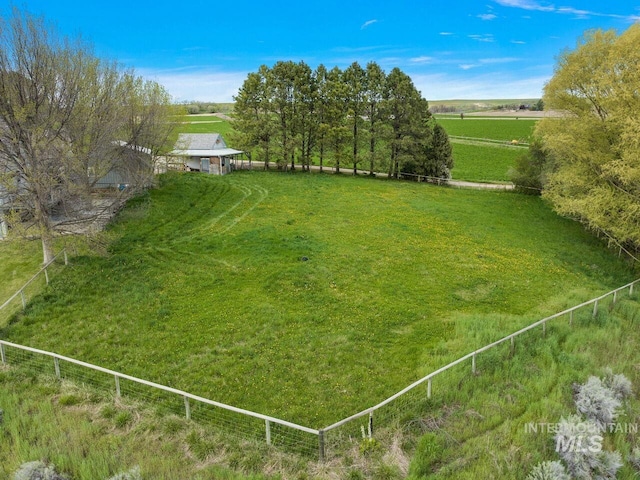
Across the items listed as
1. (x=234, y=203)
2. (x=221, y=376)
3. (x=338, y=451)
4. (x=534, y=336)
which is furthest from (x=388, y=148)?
(x=338, y=451)

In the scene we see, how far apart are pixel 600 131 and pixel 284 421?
82.7 feet

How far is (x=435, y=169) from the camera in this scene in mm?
41594

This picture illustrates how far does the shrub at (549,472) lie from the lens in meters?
7.52

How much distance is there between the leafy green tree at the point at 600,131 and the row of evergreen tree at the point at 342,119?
1452 cm

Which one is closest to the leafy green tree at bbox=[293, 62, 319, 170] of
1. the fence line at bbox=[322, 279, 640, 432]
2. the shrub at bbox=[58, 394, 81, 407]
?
the fence line at bbox=[322, 279, 640, 432]

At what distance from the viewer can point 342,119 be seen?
42.1 m

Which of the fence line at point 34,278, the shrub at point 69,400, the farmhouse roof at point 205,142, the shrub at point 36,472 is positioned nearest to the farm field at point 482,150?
the farmhouse roof at point 205,142

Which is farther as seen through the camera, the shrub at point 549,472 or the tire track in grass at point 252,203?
the tire track in grass at point 252,203

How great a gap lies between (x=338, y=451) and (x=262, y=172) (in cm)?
3758

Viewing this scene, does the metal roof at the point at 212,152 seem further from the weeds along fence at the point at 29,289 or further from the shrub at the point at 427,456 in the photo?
the shrub at the point at 427,456

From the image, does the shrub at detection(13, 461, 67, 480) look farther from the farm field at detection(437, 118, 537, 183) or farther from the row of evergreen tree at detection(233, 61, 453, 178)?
the row of evergreen tree at detection(233, 61, 453, 178)

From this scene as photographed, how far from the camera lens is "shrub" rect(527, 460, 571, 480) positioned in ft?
24.7

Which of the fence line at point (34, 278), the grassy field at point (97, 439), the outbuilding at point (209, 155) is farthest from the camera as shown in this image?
the outbuilding at point (209, 155)

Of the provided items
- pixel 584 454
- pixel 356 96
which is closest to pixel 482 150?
pixel 356 96
